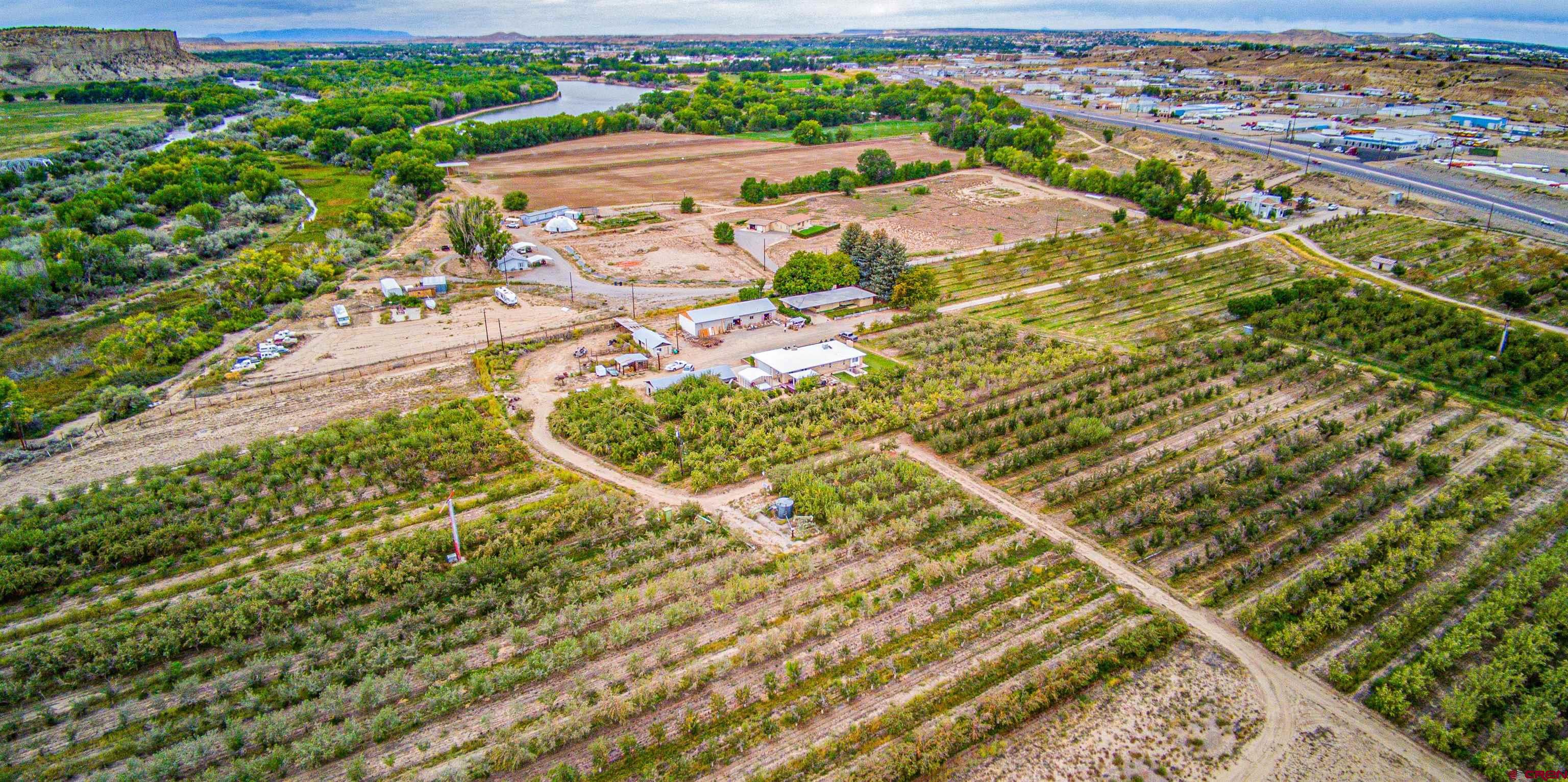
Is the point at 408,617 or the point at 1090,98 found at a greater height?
the point at 1090,98

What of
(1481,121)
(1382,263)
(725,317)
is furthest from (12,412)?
(1481,121)

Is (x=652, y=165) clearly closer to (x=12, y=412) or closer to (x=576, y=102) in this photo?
(x=12, y=412)

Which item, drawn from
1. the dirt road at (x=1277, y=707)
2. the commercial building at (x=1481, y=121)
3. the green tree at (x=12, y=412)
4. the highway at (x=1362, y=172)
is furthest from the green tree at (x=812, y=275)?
the commercial building at (x=1481, y=121)

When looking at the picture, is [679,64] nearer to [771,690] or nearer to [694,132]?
[694,132]

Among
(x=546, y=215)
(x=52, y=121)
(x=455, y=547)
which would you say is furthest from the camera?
(x=52, y=121)

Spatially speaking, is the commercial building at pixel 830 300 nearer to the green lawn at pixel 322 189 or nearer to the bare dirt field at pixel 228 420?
the bare dirt field at pixel 228 420

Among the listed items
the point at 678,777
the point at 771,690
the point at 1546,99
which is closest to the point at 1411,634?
the point at 771,690
